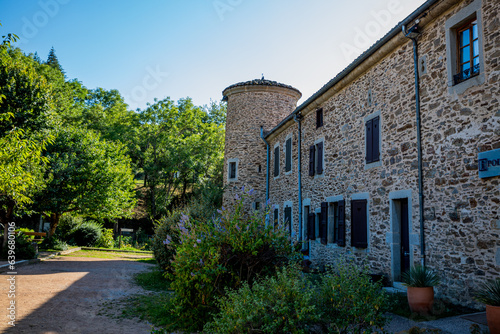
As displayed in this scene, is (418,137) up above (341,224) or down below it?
above

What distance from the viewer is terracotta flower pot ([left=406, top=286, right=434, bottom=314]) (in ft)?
19.1

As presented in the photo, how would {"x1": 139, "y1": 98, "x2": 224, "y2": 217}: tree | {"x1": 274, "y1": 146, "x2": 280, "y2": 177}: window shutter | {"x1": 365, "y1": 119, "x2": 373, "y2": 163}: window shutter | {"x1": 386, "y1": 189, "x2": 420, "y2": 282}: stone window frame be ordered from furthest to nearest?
{"x1": 139, "y1": 98, "x2": 224, "y2": 217}: tree → {"x1": 274, "y1": 146, "x2": 280, "y2": 177}: window shutter → {"x1": 365, "y1": 119, "x2": 373, "y2": 163}: window shutter → {"x1": 386, "y1": 189, "x2": 420, "y2": 282}: stone window frame

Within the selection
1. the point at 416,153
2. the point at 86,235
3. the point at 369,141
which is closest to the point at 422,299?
the point at 416,153

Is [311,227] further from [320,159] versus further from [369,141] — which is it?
[369,141]

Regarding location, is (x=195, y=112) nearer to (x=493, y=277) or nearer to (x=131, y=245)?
Result: (x=131, y=245)

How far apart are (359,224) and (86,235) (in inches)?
750

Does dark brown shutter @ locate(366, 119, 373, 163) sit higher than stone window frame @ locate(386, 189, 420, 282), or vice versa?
dark brown shutter @ locate(366, 119, 373, 163)

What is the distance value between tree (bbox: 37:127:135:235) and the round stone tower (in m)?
5.67

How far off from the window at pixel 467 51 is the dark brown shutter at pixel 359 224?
3.89 metres

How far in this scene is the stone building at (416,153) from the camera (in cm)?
623

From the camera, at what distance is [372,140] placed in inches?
375

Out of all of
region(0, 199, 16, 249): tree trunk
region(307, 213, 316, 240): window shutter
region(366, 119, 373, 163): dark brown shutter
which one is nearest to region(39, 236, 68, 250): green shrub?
region(0, 199, 16, 249): tree trunk

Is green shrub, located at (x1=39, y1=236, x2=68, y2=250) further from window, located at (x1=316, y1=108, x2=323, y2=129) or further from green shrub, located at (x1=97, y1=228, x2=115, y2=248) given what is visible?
window, located at (x1=316, y1=108, x2=323, y2=129)

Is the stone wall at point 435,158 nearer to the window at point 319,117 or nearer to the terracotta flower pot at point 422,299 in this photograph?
the terracotta flower pot at point 422,299
